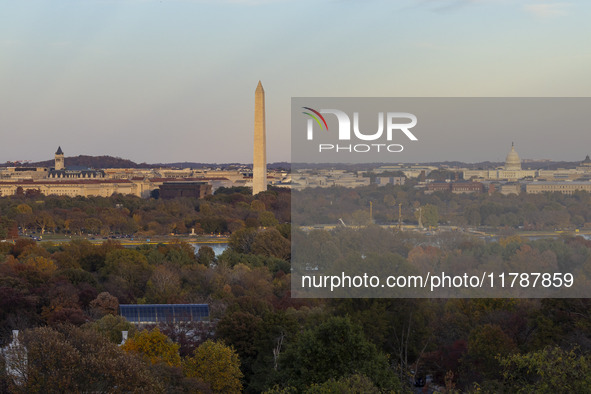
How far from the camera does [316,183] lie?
68.2 ft

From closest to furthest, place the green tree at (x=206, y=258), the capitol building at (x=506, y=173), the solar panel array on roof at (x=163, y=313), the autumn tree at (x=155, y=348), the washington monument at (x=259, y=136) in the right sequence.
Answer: the autumn tree at (x=155, y=348) → the capitol building at (x=506, y=173) → the solar panel array on roof at (x=163, y=313) → the green tree at (x=206, y=258) → the washington monument at (x=259, y=136)

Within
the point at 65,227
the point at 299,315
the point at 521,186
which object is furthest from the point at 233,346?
the point at 65,227

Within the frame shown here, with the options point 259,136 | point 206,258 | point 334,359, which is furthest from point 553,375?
point 259,136

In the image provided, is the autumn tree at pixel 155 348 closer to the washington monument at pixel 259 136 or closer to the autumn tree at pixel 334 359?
the autumn tree at pixel 334 359

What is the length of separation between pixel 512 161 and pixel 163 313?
30.2 feet

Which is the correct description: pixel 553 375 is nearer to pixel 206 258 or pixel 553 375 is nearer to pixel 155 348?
Result: pixel 155 348

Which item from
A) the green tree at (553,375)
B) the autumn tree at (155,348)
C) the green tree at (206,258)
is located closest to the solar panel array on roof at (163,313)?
the autumn tree at (155,348)

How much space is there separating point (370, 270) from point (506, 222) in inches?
189

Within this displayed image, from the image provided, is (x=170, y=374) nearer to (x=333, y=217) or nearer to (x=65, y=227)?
(x=333, y=217)

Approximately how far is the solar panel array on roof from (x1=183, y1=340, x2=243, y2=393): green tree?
538cm

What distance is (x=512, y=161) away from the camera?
69.4 ft

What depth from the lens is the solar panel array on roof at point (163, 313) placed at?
22359 millimetres

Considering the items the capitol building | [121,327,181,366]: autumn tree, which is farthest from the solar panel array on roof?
the capitol building

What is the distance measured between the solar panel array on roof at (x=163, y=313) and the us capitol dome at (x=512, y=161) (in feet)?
26.7
